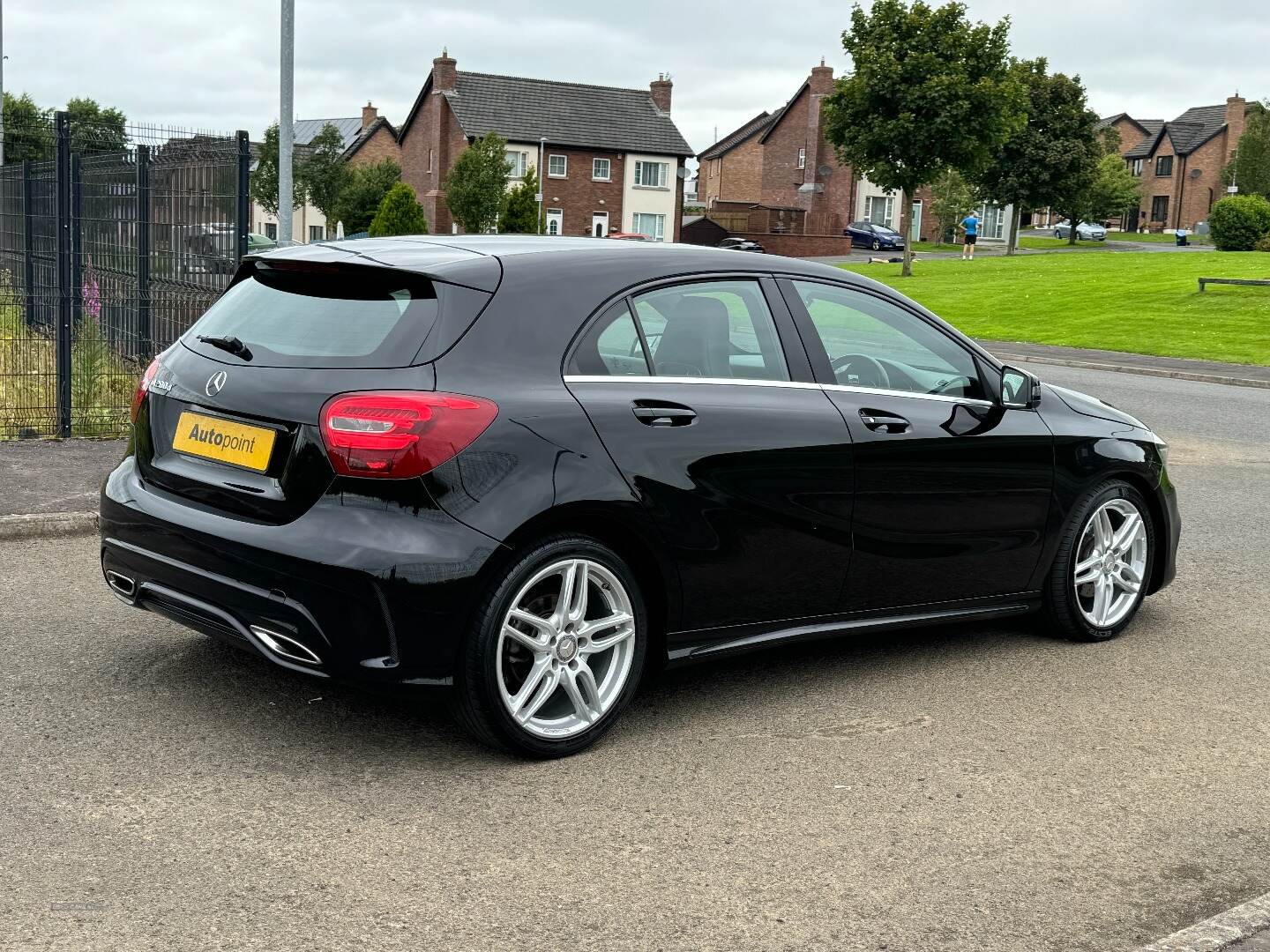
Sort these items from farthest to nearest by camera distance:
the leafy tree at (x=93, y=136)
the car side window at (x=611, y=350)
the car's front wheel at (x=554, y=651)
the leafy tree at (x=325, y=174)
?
the leafy tree at (x=325, y=174), the leafy tree at (x=93, y=136), the car side window at (x=611, y=350), the car's front wheel at (x=554, y=651)

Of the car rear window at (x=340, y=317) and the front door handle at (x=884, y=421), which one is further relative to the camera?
the front door handle at (x=884, y=421)

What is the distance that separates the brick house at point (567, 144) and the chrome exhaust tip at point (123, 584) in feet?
231

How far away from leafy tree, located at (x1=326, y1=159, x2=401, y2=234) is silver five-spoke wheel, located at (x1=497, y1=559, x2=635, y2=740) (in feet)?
228

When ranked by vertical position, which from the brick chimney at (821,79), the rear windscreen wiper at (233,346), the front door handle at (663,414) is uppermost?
the brick chimney at (821,79)

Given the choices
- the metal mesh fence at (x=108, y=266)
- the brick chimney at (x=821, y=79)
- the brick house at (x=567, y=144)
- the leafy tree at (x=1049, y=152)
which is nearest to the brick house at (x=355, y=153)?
the brick house at (x=567, y=144)

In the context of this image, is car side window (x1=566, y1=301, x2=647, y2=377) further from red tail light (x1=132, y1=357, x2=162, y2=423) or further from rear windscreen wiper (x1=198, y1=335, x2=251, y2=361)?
red tail light (x1=132, y1=357, x2=162, y2=423)

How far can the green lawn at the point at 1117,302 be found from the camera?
2716 centimetres

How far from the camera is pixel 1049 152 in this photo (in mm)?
66125

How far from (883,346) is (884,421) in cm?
39

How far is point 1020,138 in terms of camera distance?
6656 cm

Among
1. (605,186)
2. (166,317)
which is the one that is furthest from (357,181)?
(166,317)

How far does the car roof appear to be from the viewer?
4688 millimetres

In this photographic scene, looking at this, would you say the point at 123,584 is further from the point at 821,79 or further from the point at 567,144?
the point at 821,79

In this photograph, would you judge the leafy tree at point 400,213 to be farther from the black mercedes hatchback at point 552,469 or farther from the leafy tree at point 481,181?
the black mercedes hatchback at point 552,469
